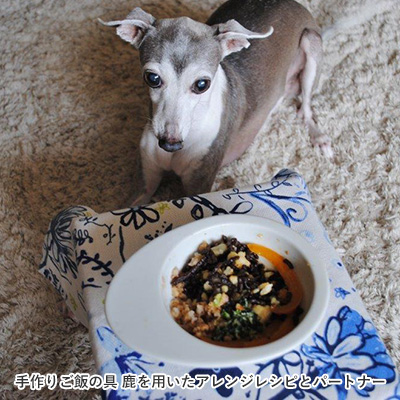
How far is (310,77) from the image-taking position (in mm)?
1874

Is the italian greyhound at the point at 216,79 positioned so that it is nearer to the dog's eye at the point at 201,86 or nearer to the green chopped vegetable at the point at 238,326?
the dog's eye at the point at 201,86

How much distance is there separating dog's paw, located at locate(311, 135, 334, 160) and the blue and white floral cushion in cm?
70

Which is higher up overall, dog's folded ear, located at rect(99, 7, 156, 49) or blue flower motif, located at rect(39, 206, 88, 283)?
dog's folded ear, located at rect(99, 7, 156, 49)

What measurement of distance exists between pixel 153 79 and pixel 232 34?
0.83 feet

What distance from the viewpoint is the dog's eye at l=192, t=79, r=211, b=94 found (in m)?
1.30

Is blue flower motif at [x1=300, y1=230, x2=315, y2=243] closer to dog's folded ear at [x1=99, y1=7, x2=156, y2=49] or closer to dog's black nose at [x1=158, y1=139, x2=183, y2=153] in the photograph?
dog's black nose at [x1=158, y1=139, x2=183, y2=153]

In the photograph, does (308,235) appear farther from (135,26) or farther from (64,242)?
(135,26)

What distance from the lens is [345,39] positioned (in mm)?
2123

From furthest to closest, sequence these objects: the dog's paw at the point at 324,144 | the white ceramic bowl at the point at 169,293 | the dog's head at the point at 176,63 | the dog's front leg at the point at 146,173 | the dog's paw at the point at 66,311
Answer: the dog's paw at the point at 324,144, the dog's front leg at the point at 146,173, the dog's paw at the point at 66,311, the dog's head at the point at 176,63, the white ceramic bowl at the point at 169,293

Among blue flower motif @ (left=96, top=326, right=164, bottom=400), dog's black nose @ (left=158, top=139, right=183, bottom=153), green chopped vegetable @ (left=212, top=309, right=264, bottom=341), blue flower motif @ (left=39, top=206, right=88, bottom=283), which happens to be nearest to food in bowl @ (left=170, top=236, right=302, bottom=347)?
green chopped vegetable @ (left=212, top=309, right=264, bottom=341)

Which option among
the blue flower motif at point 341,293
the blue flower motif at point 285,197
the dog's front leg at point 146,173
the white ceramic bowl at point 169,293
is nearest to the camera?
the white ceramic bowl at point 169,293

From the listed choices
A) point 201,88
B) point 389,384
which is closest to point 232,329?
point 389,384

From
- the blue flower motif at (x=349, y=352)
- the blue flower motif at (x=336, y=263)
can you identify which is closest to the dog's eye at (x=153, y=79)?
the blue flower motif at (x=336, y=263)

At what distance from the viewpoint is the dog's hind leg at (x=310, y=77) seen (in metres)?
1.83
